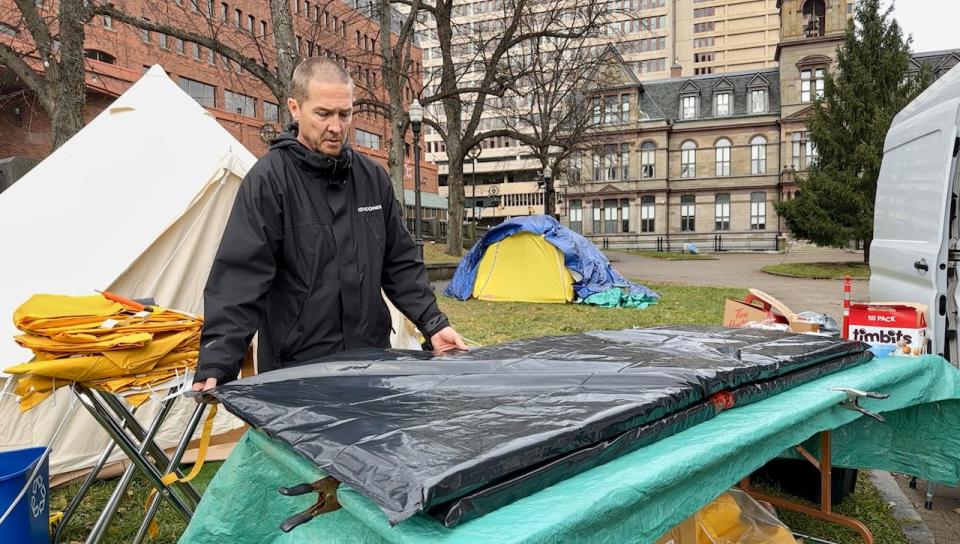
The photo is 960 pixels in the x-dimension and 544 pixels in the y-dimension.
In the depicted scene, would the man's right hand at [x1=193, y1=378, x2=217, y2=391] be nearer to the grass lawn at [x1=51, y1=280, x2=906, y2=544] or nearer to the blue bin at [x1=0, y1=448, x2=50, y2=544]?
the blue bin at [x1=0, y1=448, x2=50, y2=544]

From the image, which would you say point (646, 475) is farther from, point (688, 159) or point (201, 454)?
point (688, 159)

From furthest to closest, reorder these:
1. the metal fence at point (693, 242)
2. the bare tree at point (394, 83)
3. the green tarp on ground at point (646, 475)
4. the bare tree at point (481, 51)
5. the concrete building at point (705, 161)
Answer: the metal fence at point (693, 242) → the concrete building at point (705, 161) → the bare tree at point (481, 51) → the bare tree at point (394, 83) → the green tarp on ground at point (646, 475)

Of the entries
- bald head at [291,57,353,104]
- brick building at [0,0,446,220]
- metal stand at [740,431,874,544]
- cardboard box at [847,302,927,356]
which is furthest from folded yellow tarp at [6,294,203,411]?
brick building at [0,0,446,220]

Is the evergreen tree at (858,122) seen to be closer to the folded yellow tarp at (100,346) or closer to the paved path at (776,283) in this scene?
the paved path at (776,283)

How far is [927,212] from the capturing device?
4.25 m

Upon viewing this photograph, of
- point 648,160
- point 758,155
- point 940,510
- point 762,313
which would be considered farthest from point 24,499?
point 758,155

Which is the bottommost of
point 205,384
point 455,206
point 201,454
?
point 201,454

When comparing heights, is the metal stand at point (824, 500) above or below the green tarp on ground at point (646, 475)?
below

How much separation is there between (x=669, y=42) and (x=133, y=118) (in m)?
85.3

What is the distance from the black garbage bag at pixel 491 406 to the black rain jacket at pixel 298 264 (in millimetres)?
243

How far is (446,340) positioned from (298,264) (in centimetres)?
70

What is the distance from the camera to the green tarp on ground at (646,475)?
1.17 m

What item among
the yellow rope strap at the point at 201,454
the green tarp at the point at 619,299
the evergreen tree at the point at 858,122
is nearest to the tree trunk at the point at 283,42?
the green tarp at the point at 619,299

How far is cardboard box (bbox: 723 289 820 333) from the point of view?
3.67m
